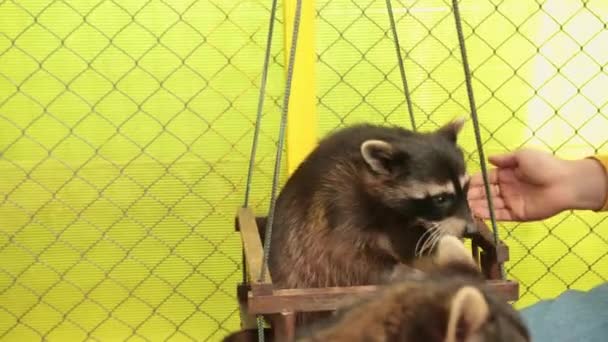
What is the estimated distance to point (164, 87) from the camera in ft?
8.45

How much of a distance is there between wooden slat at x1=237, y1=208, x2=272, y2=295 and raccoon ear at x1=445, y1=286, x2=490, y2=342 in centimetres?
46

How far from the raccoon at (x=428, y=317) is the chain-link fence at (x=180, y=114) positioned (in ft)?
5.28

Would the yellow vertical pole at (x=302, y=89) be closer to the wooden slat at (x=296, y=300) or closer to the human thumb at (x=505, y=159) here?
the human thumb at (x=505, y=159)

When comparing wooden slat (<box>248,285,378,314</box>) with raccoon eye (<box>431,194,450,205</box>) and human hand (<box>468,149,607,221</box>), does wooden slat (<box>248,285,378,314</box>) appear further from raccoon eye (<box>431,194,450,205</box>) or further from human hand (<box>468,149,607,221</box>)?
human hand (<box>468,149,607,221</box>)

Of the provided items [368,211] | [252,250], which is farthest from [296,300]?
[368,211]

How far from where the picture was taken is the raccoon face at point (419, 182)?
1635 millimetres

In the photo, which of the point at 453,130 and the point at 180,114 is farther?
the point at 180,114

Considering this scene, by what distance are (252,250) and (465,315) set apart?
2.17 feet

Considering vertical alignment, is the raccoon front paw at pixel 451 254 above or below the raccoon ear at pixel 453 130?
below

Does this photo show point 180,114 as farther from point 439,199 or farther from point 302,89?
point 439,199

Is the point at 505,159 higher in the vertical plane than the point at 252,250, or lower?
higher

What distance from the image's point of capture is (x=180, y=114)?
261 cm

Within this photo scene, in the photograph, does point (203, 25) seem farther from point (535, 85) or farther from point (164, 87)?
point (535, 85)

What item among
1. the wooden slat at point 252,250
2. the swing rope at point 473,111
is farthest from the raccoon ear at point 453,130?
the wooden slat at point 252,250
